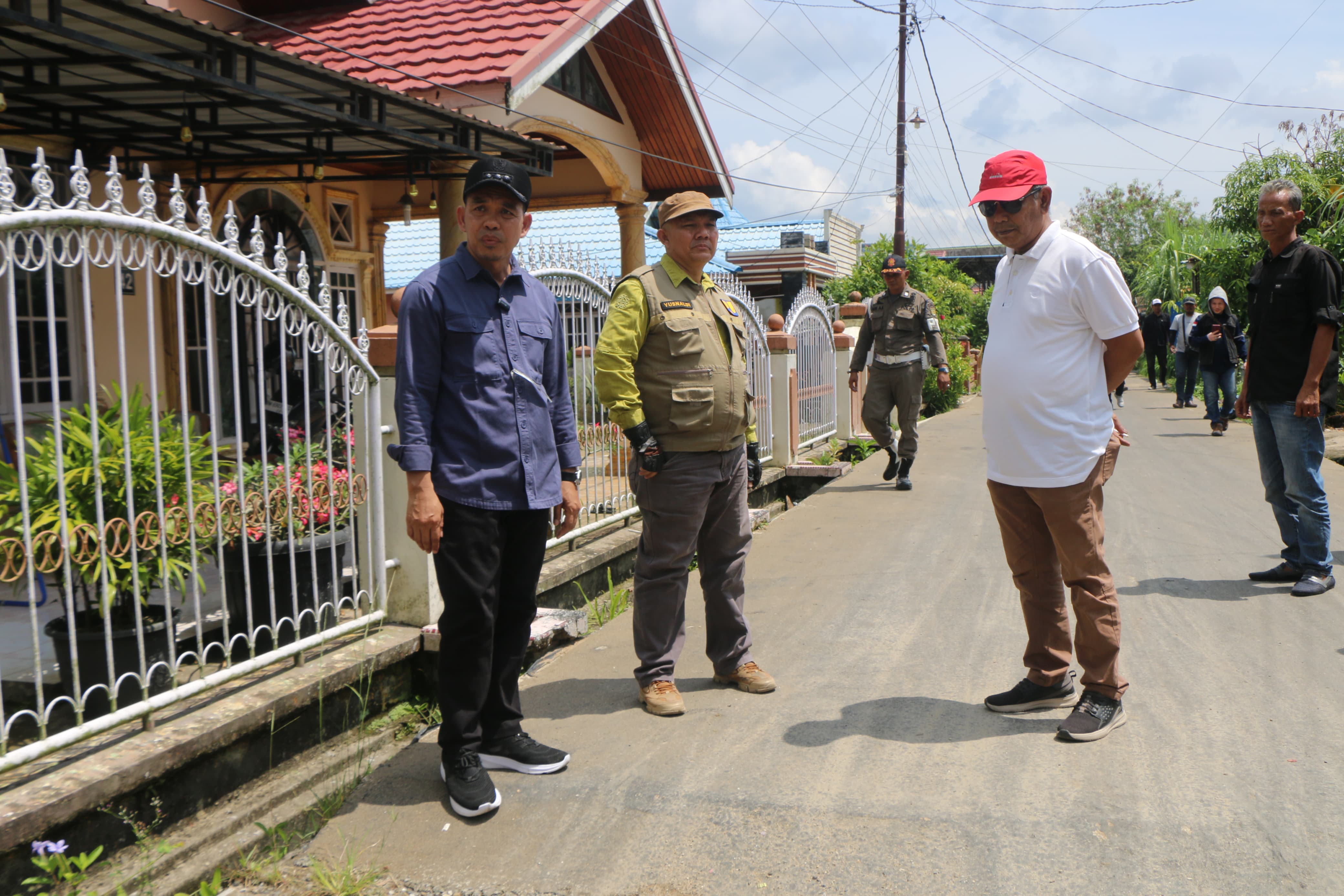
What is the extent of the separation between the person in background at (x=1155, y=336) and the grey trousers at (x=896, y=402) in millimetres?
12164

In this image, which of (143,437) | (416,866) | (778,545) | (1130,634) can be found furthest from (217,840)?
(778,545)

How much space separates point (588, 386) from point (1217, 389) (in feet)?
34.6

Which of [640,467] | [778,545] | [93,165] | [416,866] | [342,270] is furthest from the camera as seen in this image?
[342,270]

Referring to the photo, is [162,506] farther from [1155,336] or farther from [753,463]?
[1155,336]

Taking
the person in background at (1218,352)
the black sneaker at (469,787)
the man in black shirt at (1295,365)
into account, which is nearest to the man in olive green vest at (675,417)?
the black sneaker at (469,787)

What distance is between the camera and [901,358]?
8797 mm

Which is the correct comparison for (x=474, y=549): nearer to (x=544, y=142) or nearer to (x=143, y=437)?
(x=143, y=437)

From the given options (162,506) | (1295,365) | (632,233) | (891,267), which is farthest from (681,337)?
(632,233)

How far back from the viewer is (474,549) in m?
3.21

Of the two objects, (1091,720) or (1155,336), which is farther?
(1155,336)

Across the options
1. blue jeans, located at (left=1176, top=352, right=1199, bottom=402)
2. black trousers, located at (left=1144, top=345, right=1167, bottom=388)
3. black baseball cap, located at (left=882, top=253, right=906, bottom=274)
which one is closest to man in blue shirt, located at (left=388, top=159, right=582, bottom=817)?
black baseball cap, located at (left=882, top=253, right=906, bottom=274)

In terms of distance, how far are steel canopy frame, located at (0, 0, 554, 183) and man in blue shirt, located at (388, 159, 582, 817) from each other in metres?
1.58

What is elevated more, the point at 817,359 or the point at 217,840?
the point at 817,359

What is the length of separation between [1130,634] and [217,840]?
3.88 m
